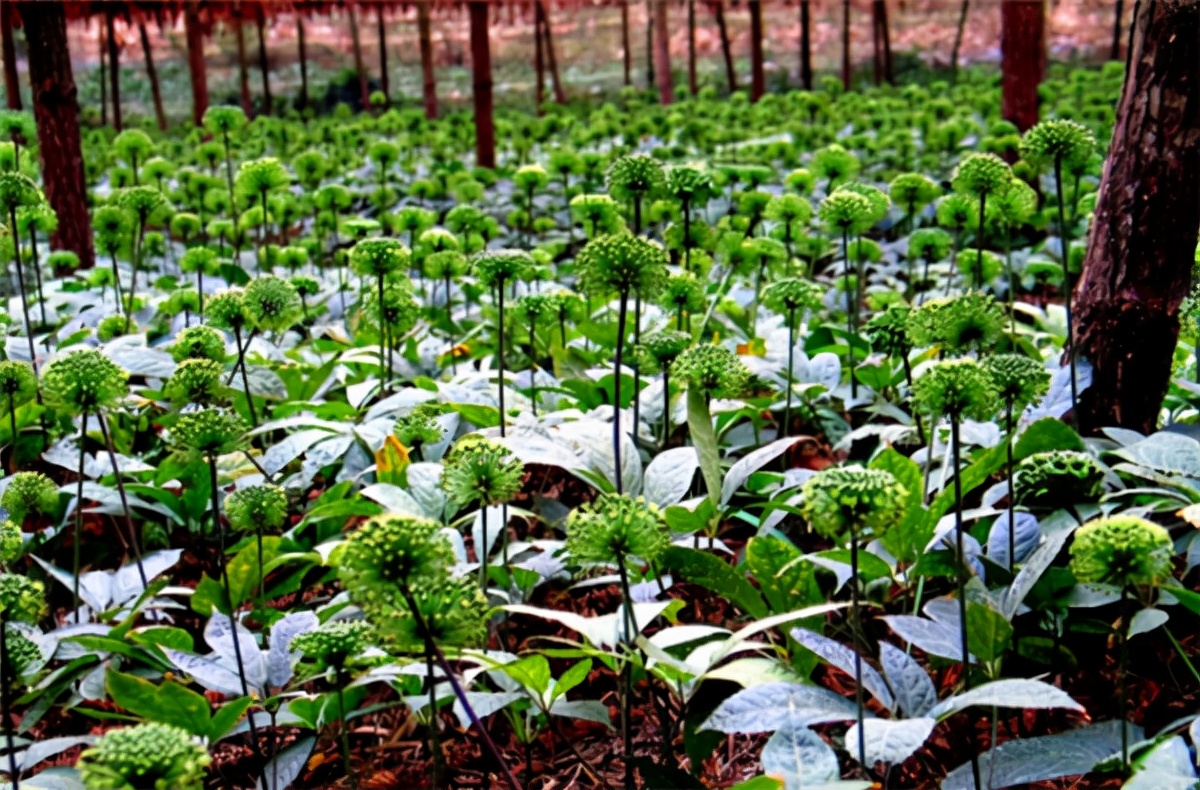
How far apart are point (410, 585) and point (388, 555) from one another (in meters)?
0.13

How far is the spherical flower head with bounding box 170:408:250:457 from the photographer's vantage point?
1.67 m

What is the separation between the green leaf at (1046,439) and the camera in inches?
77.8

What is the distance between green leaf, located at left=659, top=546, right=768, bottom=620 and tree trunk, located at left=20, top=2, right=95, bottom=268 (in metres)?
4.01

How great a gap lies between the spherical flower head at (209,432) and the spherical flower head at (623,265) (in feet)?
2.01

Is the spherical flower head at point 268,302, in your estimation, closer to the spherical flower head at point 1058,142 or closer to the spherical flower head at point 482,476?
the spherical flower head at point 482,476

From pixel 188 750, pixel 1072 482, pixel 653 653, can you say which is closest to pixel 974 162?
pixel 1072 482

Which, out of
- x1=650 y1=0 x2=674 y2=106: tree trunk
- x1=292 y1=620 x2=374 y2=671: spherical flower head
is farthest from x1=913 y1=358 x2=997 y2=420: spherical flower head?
x1=650 y1=0 x2=674 y2=106: tree trunk

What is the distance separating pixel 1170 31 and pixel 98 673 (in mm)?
2332

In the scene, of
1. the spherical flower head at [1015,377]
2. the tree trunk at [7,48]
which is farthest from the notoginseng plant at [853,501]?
the tree trunk at [7,48]

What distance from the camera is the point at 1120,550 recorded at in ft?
4.12

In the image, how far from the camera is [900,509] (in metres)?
1.24

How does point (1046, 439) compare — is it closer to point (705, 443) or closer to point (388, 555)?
point (705, 443)

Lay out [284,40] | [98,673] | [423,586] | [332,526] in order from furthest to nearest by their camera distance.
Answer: [284,40]
[332,526]
[98,673]
[423,586]

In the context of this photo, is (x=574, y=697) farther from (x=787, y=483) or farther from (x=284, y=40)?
(x=284, y=40)
